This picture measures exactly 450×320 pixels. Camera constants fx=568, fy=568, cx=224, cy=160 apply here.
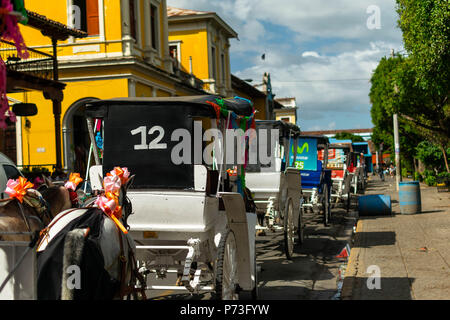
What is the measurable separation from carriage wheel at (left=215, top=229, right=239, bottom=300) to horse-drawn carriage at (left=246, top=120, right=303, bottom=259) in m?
4.15

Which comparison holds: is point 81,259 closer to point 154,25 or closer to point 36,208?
point 36,208

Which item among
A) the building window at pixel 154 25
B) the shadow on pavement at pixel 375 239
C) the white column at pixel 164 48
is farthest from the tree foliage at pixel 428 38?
the white column at pixel 164 48

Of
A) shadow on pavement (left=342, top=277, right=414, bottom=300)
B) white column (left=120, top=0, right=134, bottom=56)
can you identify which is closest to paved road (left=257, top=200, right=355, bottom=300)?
shadow on pavement (left=342, top=277, right=414, bottom=300)

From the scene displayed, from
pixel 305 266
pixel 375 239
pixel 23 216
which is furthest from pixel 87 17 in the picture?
pixel 23 216

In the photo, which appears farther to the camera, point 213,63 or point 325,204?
point 213,63

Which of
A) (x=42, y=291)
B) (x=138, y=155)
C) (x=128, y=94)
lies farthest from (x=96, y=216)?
(x=128, y=94)

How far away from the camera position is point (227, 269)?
18.9 ft

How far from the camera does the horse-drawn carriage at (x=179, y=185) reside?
6113mm

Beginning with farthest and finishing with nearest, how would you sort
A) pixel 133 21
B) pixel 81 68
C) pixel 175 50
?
pixel 175 50
pixel 133 21
pixel 81 68

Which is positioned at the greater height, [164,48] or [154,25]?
[154,25]

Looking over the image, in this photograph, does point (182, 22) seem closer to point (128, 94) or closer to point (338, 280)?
point (128, 94)

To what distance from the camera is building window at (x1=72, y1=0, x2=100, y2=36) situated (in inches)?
1010

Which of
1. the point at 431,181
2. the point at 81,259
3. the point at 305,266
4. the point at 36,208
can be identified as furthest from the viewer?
the point at 431,181

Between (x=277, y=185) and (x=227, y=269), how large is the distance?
17.2 ft
